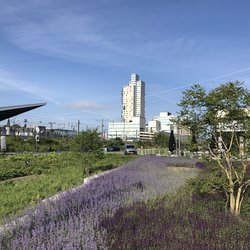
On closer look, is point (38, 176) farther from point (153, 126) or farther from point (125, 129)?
point (153, 126)

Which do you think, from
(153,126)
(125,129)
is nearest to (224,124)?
(125,129)

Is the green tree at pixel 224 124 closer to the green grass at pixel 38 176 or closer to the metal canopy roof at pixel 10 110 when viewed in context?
the green grass at pixel 38 176

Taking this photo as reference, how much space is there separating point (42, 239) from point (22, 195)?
571 centimetres

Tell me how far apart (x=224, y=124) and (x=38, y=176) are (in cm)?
1046

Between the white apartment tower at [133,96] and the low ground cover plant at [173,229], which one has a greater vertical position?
the white apartment tower at [133,96]

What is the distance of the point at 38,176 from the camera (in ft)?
51.2

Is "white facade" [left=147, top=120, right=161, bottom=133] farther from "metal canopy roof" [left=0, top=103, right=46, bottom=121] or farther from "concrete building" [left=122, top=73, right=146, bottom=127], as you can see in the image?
"metal canopy roof" [left=0, top=103, right=46, bottom=121]

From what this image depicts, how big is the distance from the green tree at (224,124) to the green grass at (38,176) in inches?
143

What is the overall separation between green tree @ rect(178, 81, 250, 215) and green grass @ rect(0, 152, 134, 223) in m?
3.63

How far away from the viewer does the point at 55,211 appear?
553 centimetres

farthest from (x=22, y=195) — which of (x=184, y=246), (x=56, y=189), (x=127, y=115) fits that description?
(x=127, y=115)

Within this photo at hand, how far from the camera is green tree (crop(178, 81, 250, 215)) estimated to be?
6727mm

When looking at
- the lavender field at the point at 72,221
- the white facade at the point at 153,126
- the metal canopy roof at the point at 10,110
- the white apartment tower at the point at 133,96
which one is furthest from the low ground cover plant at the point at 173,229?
the white apartment tower at the point at 133,96

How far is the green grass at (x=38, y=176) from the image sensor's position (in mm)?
8519
